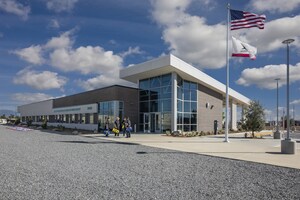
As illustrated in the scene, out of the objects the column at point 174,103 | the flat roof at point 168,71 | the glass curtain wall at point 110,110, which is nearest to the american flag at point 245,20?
the flat roof at point 168,71

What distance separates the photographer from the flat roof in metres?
26.0

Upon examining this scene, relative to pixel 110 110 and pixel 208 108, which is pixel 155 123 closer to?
pixel 110 110

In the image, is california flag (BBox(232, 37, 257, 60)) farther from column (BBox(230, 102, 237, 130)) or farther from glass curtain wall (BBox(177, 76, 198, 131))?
column (BBox(230, 102, 237, 130))

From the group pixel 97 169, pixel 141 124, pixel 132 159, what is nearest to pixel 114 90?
pixel 141 124

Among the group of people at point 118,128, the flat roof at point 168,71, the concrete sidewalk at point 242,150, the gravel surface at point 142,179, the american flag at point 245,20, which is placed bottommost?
the concrete sidewalk at point 242,150

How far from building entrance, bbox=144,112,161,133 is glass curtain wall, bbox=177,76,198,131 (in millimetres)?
2308

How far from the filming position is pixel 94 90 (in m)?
35.4

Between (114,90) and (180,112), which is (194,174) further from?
(114,90)

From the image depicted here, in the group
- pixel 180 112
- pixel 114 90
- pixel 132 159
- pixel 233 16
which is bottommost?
pixel 132 159

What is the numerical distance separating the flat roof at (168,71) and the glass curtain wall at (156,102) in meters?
0.84

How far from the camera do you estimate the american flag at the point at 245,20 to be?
713 inches

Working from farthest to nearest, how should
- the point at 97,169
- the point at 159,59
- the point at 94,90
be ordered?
the point at 94,90 → the point at 159,59 → the point at 97,169

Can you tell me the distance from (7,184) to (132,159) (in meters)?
5.14

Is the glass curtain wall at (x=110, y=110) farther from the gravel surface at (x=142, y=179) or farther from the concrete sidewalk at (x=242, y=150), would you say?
the gravel surface at (x=142, y=179)
